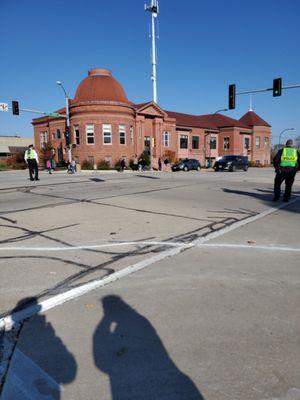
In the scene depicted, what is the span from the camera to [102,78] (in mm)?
47906

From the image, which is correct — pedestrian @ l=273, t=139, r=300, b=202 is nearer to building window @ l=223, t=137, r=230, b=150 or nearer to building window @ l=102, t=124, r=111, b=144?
building window @ l=102, t=124, r=111, b=144

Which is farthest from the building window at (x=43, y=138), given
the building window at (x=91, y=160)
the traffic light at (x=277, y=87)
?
the traffic light at (x=277, y=87)

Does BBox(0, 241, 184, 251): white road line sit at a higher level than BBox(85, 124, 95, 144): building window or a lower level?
lower

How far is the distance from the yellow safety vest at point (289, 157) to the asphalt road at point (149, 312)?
4.44 m

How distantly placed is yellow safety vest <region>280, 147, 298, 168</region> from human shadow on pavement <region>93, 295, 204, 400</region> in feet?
29.3

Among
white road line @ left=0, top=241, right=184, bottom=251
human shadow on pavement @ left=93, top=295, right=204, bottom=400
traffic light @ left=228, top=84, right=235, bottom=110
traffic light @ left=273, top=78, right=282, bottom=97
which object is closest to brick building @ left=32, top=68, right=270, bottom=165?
traffic light @ left=228, top=84, right=235, bottom=110

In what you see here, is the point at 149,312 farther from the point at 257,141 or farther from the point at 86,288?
the point at 257,141

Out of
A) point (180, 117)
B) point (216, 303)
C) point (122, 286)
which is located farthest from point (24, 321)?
point (180, 117)

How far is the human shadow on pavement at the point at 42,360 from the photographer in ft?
8.31

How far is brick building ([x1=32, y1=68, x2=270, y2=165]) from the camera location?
44719mm

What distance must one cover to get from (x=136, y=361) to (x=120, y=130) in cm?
4409

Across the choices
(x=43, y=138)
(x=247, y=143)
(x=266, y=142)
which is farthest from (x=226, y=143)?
(x=43, y=138)

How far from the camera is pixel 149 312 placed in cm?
361

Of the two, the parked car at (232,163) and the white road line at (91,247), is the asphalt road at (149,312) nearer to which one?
the white road line at (91,247)
